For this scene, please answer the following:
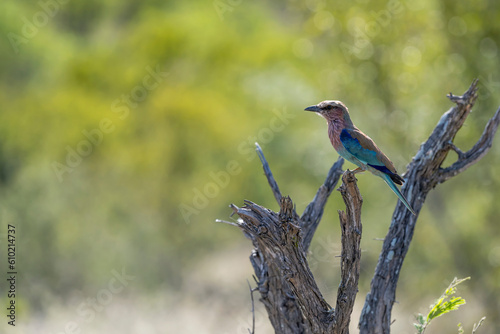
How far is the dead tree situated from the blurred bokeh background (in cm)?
275

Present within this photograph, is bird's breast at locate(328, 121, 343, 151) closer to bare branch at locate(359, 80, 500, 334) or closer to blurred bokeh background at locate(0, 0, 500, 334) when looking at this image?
bare branch at locate(359, 80, 500, 334)

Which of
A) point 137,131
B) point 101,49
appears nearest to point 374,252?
point 137,131

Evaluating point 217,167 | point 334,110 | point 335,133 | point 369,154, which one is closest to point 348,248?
point 369,154

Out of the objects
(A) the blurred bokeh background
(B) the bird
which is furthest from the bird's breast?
(A) the blurred bokeh background

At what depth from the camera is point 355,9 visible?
10.9 metres

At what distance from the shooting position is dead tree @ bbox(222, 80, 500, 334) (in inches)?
150

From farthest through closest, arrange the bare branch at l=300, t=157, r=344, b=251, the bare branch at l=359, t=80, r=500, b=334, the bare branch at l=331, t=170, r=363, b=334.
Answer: the bare branch at l=300, t=157, r=344, b=251
the bare branch at l=359, t=80, r=500, b=334
the bare branch at l=331, t=170, r=363, b=334

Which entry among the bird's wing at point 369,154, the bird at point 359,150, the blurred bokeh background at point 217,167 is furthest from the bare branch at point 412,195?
the blurred bokeh background at point 217,167

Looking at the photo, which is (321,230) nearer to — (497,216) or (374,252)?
(374,252)

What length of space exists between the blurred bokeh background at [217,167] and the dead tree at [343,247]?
275 centimetres

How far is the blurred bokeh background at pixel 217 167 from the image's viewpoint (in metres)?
10.8

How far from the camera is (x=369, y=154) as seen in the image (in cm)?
437

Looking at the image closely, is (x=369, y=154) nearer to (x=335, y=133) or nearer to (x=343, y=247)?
(x=335, y=133)

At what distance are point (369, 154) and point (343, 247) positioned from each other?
819 millimetres
